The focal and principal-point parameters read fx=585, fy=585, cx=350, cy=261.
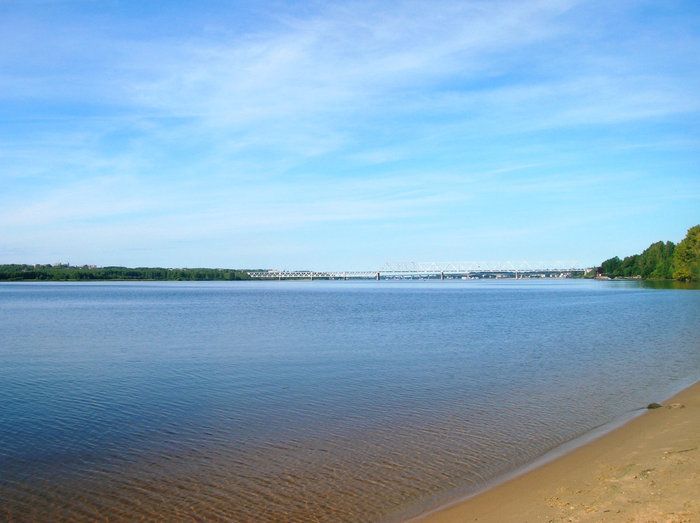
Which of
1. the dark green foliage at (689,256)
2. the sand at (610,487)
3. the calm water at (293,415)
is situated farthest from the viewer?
the dark green foliage at (689,256)

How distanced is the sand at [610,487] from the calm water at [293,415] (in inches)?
25.0

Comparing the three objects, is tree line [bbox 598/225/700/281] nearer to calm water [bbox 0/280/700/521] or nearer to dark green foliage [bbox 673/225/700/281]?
dark green foliage [bbox 673/225/700/281]

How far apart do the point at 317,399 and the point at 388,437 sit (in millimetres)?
3381

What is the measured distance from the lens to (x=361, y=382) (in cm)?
1537

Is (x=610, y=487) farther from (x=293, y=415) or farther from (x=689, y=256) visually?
(x=689, y=256)

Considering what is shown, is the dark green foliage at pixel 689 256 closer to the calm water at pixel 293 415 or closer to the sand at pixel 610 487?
the calm water at pixel 293 415

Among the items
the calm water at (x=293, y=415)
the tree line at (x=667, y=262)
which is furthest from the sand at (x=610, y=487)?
the tree line at (x=667, y=262)

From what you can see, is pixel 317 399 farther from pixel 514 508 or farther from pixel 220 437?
pixel 514 508

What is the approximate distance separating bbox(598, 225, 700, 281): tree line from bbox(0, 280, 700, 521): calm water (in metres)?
90.5

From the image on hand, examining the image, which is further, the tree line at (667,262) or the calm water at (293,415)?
the tree line at (667,262)

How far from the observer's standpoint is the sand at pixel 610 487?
6.03m

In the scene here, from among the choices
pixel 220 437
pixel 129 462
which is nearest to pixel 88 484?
pixel 129 462

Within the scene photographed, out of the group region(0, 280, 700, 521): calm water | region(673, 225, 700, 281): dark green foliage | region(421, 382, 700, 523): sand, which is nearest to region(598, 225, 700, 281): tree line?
region(673, 225, 700, 281): dark green foliage

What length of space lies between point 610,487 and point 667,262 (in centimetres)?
14951
